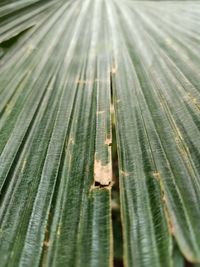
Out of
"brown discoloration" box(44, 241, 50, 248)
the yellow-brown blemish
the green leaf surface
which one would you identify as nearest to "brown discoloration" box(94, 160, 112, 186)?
the green leaf surface

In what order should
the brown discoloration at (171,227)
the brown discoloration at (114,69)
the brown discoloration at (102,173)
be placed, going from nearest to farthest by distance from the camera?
the brown discoloration at (171,227)
the brown discoloration at (102,173)
the brown discoloration at (114,69)

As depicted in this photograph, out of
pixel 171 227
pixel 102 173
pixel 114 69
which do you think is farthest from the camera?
pixel 114 69

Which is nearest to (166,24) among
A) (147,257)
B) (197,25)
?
(197,25)

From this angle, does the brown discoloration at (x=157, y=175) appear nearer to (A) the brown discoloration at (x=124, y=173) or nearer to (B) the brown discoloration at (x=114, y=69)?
(A) the brown discoloration at (x=124, y=173)

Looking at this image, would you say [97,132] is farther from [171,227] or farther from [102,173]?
[171,227]

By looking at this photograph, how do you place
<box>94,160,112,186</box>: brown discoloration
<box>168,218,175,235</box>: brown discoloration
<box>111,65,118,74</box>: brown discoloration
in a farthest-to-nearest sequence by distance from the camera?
<box>111,65,118,74</box>: brown discoloration < <box>94,160,112,186</box>: brown discoloration < <box>168,218,175,235</box>: brown discoloration

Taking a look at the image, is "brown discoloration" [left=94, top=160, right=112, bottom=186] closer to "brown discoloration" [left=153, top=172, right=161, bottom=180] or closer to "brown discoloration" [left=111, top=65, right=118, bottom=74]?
"brown discoloration" [left=153, top=172, right=161, bottom=180]

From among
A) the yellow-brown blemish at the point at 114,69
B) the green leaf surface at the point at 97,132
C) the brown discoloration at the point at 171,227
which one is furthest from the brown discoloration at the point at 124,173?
the yellow-brown blemish at the point at 114,69

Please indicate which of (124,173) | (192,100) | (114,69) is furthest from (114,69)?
(124,173)
